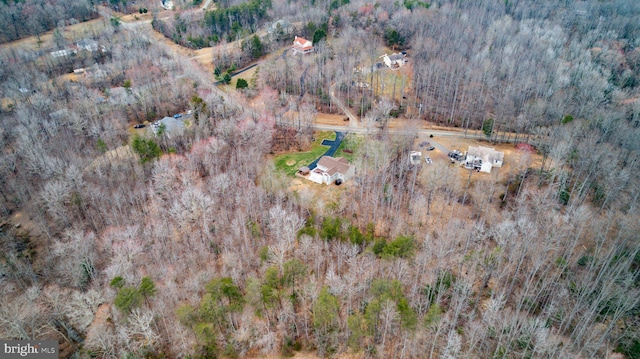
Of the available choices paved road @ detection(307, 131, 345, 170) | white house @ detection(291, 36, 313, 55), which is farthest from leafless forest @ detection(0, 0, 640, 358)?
paved road @ detection(307, 131, 345, 170)

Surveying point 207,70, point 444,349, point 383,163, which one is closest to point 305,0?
point 207,70

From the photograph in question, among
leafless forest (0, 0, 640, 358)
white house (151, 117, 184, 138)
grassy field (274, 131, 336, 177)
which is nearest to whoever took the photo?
leafless forest (0, 0, 640, 358)

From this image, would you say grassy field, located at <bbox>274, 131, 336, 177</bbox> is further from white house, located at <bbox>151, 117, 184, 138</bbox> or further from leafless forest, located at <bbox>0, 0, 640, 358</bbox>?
white house, located at <bbox>151, 117, 184, 138</bbox>

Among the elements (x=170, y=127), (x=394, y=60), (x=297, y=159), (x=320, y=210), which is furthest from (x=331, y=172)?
(x=394, y=60)

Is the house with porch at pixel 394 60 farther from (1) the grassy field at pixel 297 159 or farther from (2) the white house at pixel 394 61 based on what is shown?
(1) the grassy field at pixel 297 159

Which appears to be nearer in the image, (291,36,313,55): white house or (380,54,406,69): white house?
(380,54,406,69): white house

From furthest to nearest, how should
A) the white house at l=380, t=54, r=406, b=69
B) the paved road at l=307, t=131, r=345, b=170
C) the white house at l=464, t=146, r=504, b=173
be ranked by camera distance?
the white house at l=380, t=54, r=406, b=69 → the paved road at l=307, t=131, r=345, b=170 → the white house at l=464, t=146, r=504, b=173

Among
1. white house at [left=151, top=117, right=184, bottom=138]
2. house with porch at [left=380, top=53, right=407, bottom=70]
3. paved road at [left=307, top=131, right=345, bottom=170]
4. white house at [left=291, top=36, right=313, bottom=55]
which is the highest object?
white house at [left=291, top=36, right=313, bottom=55]
